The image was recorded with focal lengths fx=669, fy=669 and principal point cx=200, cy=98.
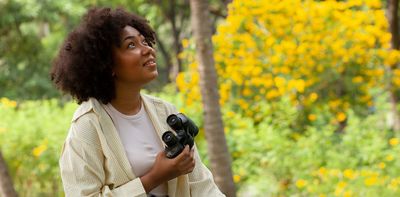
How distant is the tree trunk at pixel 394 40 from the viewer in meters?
6.73

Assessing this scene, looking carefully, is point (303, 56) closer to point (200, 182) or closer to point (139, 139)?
point (200, 182)

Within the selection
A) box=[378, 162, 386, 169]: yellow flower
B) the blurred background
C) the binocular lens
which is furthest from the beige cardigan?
the blurred background

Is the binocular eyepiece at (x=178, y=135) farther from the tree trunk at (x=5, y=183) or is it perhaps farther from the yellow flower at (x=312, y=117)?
the yellow flower at (x=312, y=117)

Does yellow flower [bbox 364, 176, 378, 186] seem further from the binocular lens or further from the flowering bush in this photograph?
the binocular lens

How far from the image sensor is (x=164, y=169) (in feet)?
7.25

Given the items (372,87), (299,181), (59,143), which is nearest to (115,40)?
(299,181)

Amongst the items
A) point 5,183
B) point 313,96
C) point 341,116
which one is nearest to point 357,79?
point 341,116

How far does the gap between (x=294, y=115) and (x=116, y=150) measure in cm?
443

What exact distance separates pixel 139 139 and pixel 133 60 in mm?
278

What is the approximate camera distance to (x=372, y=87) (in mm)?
7129

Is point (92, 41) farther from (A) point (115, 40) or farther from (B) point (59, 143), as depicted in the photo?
(B) point (59, 143)

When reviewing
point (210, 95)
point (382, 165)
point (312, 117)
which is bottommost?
point (382, 165)

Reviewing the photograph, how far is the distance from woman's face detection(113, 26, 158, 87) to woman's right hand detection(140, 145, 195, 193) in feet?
0.88

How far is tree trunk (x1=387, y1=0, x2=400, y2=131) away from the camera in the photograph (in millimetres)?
6734
